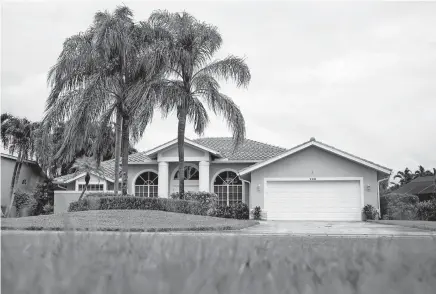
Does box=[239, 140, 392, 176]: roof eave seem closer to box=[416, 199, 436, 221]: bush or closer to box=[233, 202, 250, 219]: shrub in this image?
box=[233, 202, 250, 219]: shrub

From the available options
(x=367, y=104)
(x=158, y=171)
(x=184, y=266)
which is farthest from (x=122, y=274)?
(x=158, y=171)

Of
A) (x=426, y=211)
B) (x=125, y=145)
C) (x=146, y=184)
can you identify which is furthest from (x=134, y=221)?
(x=426, y=211)

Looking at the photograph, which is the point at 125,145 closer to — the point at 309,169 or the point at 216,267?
the point at 309,169

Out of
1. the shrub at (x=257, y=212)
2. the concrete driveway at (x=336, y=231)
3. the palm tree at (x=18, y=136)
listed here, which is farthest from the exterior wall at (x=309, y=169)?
the palm tree at (x=18, y=136)

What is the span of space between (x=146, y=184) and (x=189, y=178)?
2756 millimetres

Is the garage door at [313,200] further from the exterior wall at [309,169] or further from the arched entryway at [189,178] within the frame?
the arched entryway at [189,178]

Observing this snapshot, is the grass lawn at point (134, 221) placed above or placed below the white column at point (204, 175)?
below

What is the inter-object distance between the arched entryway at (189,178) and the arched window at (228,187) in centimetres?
Result: 119

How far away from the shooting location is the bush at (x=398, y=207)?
2450cm

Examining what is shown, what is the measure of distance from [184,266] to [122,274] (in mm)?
243

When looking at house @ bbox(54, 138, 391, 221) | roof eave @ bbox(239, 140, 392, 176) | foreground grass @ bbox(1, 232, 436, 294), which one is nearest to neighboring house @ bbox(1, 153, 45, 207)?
house @ bbox(54, 138, 391, 221)

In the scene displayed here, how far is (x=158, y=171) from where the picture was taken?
29516 mm

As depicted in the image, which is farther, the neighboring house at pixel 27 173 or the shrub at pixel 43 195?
the neighboring house at pixel 27 173

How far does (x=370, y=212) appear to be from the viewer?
2403cm
